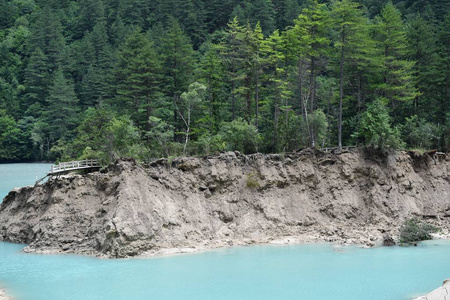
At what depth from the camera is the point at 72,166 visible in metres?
38.8

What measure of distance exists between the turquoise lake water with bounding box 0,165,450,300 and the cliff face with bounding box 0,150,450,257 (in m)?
1.70

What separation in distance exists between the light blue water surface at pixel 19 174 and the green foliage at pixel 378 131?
36.4 metres

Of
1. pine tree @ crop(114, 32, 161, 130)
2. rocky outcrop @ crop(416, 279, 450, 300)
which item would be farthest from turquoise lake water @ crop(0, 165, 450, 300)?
pine tree @ crop(114, 32, 161, 130)

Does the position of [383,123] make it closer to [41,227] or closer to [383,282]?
[383,282]

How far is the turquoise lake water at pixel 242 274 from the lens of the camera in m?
25.1

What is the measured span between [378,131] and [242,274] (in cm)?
1840

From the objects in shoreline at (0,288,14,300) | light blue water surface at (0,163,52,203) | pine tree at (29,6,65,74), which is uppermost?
pine tree at (29,6,65,74)

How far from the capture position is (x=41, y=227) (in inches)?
1323

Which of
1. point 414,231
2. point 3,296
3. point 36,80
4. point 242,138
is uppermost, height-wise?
point 36,80

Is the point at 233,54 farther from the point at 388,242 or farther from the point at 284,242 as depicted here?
the point at 388,242

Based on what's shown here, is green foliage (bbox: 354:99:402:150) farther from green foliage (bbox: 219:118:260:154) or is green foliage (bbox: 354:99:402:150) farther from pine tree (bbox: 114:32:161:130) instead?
pine tree (bbox: 114:32:161:130)

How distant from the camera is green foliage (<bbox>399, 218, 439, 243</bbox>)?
34219 millimetres

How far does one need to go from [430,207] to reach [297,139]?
11226 mm

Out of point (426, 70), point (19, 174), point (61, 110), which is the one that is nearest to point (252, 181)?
point (426, 70)
